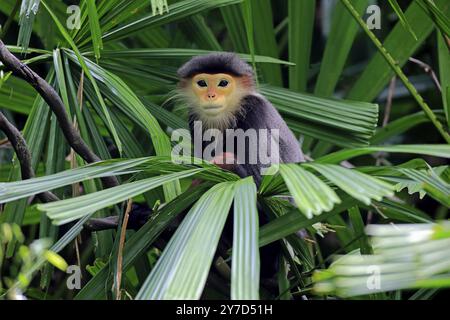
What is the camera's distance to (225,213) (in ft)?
6.21

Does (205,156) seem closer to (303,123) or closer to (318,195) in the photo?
(303,123)

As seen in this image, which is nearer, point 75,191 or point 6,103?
point 75,191

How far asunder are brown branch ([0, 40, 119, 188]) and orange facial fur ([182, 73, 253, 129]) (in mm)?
988

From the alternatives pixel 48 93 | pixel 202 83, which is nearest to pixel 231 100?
pixel 202 83

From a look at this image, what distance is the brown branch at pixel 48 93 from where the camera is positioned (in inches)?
101

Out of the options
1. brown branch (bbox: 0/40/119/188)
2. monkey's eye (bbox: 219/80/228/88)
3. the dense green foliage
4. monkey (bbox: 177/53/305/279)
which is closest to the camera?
the dense green foliage

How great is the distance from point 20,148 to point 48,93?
0.23m

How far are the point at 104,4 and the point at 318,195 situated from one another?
1645 mm

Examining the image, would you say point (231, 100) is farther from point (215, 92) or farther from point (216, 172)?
point (216, 172)

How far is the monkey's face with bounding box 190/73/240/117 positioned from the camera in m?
3.58

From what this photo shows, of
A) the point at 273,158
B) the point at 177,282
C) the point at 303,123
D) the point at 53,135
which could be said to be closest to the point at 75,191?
the point at 53,135

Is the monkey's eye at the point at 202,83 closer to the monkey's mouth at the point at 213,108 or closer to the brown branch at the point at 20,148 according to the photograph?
the monkey's mouth at the point at 213,108

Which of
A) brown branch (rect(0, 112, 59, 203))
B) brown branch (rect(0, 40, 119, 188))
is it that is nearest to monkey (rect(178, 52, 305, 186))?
brown branch (rect(0, 40, 119, 188))

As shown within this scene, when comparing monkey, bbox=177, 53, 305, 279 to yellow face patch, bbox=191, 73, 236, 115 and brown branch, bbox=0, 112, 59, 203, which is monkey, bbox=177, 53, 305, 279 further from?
brown branch, bbox=0, 112, 59, 203
